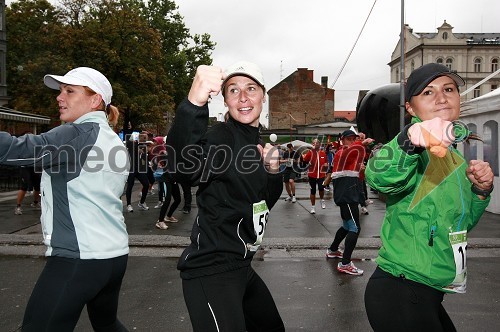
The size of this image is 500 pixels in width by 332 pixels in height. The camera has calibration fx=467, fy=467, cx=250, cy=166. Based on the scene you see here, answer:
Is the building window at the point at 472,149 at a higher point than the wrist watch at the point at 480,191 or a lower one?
higher

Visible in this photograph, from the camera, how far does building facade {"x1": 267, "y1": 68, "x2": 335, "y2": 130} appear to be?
65.9m

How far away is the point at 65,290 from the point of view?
2.44m

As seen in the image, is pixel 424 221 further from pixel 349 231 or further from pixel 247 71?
pixel 349 231

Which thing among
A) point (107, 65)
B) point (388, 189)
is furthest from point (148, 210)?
point (107, 65)

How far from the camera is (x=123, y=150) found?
291 cm

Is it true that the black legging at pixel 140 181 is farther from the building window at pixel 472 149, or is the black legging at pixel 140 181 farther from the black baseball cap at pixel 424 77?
the black baseball cap at pixel 424 77

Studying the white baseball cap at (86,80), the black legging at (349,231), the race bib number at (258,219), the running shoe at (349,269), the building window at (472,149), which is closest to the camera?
the race bib number at (258,219)

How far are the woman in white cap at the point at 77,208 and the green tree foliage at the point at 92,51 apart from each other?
26790mm

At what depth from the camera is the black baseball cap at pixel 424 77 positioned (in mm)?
2305

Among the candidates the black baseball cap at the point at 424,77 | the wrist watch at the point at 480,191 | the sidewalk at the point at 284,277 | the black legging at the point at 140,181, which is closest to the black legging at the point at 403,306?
the wrist watch at the point at 480,191

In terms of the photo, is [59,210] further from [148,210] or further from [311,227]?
[148,210]

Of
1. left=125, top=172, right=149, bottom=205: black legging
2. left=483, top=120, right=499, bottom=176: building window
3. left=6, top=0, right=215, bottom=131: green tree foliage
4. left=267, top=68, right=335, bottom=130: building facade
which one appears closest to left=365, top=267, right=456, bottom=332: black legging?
left=483, top=120, right=499, bottom=176: building window

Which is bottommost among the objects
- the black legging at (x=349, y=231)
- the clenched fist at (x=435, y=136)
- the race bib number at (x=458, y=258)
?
the black legging at (x=349, y=231)

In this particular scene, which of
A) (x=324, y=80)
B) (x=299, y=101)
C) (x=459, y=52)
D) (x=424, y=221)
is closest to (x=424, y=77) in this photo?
(x=424, y=221)
